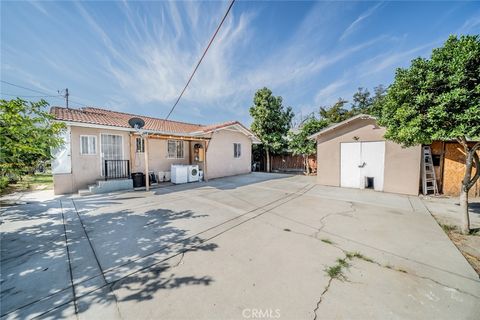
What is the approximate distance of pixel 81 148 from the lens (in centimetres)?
788

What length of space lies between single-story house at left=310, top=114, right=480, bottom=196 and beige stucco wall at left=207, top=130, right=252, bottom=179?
20.4 ft

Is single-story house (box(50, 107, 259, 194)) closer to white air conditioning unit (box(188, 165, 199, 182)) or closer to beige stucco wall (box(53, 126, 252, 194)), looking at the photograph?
beige stucco wall (box(53, 126, 252, 194))

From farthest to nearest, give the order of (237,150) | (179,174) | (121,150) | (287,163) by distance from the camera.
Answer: (287,163)
(237,150)
(179,174)
(121,150)

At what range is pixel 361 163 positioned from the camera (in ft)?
27.9

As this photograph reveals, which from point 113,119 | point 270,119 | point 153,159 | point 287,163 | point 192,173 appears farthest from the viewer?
point 287,163

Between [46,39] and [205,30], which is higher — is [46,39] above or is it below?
above

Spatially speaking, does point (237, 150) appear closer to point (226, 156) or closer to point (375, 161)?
point (226, 156)

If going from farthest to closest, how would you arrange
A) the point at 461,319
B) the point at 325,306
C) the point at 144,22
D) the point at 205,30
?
the point at 144,22 → the point at 205,30 → the point at 325,306 → the point at 461,319

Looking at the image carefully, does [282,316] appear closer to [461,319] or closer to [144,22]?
[461,319]

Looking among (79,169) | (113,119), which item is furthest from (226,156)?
(79,169)

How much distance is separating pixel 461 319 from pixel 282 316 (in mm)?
1878

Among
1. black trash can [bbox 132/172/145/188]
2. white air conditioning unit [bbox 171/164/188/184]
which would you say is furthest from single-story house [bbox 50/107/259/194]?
white air conditioning unit [bbox 171/164/188/184]

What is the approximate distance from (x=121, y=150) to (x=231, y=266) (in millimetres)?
9194

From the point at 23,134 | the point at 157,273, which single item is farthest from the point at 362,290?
the point at 23,134
